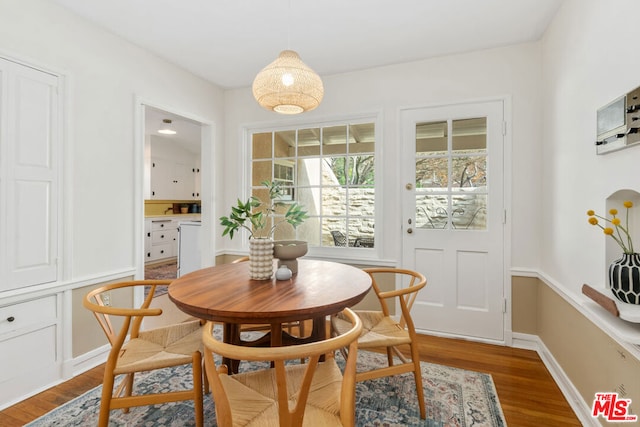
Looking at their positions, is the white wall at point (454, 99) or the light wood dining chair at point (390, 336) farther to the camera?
the white wall at point (454, 99)

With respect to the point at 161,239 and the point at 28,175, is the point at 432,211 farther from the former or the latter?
the point at 161,239

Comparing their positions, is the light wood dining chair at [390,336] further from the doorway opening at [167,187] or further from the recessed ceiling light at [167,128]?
the recessed ceiling light at [167,128]

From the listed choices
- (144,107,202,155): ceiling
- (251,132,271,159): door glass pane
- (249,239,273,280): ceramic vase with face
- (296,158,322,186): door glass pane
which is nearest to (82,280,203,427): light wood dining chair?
(249,239,273,280): ceramic vase with face

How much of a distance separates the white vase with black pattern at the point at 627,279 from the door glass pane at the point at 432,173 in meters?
1.70

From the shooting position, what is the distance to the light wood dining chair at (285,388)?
1000 mm

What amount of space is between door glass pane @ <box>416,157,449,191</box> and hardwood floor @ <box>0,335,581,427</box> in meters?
1.40

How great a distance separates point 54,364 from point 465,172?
3.51 meters

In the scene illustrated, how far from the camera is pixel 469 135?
2918mm

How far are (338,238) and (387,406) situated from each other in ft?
5.85

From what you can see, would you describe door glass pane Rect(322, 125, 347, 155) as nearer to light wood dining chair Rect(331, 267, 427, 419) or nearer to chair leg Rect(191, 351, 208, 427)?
light wood dining chair Rect(331, 267, 427, 419)

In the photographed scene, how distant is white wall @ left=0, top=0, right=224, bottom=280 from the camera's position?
2.12 metres

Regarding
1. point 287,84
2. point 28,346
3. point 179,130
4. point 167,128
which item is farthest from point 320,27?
point 179,130

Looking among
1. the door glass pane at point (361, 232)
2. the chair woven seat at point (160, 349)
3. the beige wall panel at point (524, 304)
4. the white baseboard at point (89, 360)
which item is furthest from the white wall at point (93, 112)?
the beige wall panel at point (524, 304)

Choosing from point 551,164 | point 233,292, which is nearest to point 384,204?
point 551,164
